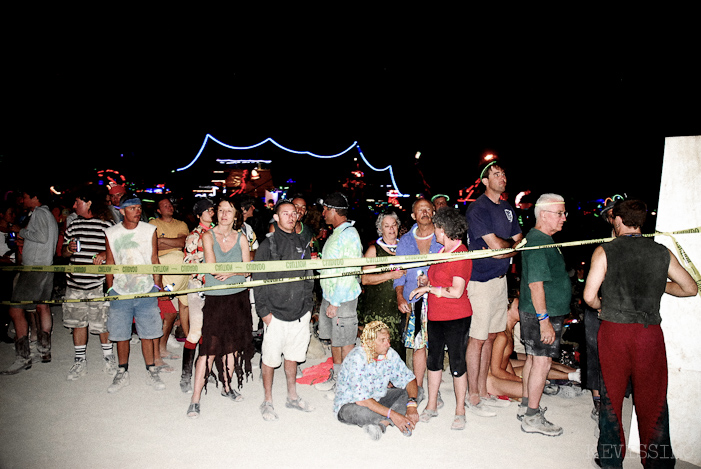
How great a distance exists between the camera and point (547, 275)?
369 centimetres

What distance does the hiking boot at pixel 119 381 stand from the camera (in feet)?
14.8

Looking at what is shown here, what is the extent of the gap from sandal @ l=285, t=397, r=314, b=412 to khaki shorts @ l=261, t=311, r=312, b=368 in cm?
42

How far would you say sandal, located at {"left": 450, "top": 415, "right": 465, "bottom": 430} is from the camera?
12.4ft

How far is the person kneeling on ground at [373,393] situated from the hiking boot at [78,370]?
3.12 m

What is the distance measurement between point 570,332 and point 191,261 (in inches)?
186

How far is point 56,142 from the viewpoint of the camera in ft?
56.0

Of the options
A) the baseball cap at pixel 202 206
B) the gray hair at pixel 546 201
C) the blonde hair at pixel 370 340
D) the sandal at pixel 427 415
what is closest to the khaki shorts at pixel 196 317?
the baseball cap at pixel 202 206

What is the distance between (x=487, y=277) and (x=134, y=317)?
153 inches

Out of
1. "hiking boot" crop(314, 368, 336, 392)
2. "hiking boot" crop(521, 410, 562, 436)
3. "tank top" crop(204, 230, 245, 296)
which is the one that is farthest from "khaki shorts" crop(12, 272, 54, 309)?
"hiking boot" crop(521, 410, 562, 436)

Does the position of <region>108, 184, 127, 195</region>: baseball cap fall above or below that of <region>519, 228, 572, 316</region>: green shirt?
above

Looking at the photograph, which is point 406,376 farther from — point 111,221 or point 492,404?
point 111,221

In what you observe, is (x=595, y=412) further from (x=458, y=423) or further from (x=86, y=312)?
(x=86, y=312)

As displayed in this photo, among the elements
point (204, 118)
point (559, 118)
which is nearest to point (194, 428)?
point (204, 118)

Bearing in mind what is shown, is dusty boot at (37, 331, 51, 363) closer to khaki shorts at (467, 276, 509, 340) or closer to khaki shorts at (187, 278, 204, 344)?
khaki shorts at (187, 278, 204, 344)
